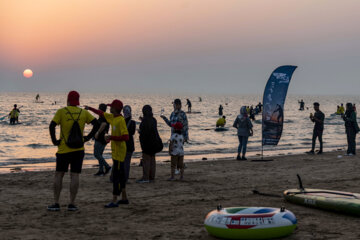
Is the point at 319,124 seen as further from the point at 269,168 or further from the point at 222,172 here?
→ the point at 222,172

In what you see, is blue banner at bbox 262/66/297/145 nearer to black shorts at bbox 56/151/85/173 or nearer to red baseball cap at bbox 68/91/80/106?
red baseball cap at bbox 68/91/80/106

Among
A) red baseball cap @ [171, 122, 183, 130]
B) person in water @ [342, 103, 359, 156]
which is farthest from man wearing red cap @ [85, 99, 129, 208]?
person in water @ [342, 103, 359, 156]

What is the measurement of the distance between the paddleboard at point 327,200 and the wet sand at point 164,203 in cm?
13

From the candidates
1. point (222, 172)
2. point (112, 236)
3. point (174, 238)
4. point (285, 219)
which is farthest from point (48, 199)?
point (222, 172)

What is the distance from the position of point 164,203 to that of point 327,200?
2.94 metres

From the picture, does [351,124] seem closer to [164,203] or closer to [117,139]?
[164,203]

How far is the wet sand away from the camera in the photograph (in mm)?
6344

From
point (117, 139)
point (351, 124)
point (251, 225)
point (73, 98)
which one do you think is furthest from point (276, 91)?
point (251, 225)

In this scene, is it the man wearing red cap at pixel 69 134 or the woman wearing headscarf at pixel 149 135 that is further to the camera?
the woman wearing headscarf at pixel 149 135

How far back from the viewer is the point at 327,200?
7.63 metres

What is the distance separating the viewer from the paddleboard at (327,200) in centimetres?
727

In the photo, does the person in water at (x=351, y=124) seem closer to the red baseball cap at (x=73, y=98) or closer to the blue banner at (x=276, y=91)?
the blue banner at (x=276, y=91)

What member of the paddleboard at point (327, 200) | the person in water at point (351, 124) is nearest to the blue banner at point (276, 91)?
the person in water at point (351, 124)

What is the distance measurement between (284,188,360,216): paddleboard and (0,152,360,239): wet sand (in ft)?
0.41
